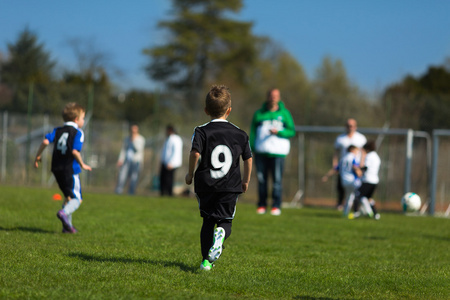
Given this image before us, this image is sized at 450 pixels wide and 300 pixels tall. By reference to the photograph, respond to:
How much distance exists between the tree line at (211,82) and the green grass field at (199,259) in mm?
8947

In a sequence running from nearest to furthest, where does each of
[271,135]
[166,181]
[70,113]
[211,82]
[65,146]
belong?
1. [65,146]
2. [70,113]
3. [271,135]
4. [166,181]
5. [211,82]

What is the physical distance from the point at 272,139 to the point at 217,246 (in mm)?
6692

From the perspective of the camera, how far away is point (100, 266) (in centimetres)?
513

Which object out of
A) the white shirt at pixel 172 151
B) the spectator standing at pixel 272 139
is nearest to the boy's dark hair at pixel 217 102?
the spectator standing at pixel 272 139

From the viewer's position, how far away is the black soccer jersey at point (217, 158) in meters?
5.28

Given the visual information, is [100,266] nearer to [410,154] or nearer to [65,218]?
[65,218]

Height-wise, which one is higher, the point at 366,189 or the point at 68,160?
the point at 68,160

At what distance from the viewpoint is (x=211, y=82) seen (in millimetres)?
45938

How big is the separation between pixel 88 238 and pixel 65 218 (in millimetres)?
421

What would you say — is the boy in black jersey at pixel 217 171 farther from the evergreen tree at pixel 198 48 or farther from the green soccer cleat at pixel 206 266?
the evergreen tree at pixel 198 48

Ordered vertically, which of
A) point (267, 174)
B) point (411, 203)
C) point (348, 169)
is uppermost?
point (348, 169)

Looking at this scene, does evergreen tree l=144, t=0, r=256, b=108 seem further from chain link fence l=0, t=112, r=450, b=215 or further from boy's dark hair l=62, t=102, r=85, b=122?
boy's dark hair l=62, t=102, r=85, b=122

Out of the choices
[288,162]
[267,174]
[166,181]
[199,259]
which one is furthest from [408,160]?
[199,259]

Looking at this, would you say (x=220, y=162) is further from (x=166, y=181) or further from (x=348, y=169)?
(x=166, y=181)
